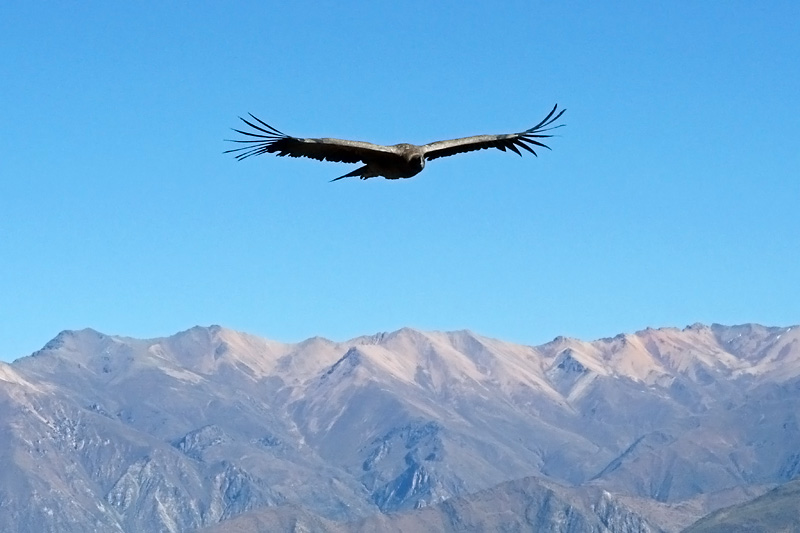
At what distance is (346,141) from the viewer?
106ft

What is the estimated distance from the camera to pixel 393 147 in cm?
3209

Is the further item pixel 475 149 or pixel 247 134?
pixel 475 149

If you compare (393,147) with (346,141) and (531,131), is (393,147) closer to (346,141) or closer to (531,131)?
(346,141)

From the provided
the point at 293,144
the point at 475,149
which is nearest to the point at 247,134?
the point at 293,144

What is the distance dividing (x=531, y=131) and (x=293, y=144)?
6739 mm

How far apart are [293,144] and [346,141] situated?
132cm

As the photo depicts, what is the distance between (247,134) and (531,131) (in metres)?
7.59

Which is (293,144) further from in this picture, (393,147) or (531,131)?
(531,131)

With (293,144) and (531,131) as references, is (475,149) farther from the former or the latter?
(293,144)

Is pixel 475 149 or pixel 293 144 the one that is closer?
pixel 293 144

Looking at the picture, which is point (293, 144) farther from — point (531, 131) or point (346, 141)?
point (531, 131)

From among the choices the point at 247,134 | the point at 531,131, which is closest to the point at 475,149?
the point at 531,131

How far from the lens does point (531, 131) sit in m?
35.9

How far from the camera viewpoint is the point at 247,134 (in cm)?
3291
